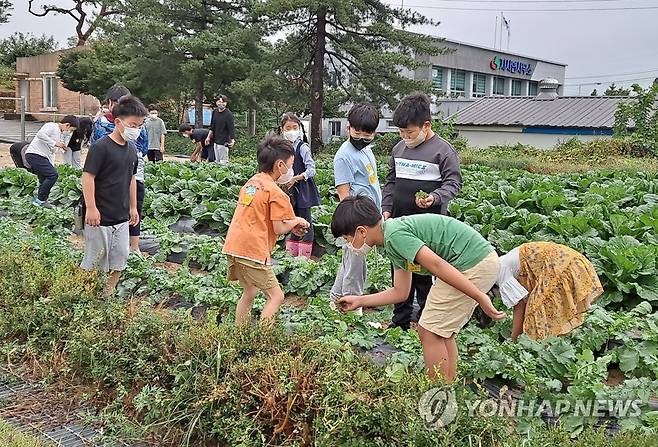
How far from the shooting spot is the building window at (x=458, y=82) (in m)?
48.2

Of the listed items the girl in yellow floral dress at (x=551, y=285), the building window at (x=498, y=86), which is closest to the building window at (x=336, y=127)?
the building window at (x=498, y=86)

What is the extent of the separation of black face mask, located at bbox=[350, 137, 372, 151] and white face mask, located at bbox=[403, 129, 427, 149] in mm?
476

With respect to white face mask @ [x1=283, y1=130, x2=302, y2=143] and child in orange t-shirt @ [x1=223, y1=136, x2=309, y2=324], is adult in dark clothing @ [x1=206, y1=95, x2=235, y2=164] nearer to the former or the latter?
white face mask @ [x1=283, y1=130, x2=302, y2=143]

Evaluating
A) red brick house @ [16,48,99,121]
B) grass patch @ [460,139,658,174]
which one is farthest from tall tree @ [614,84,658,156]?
red brick house @ [16,48,99,121]

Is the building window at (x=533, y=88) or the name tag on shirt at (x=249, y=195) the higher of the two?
the building window at (x=533, y=88)

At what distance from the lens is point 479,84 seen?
5119cm

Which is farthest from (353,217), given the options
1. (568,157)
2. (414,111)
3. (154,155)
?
(568,157)

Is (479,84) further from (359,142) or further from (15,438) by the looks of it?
(15,438)

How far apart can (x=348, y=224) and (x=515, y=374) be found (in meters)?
1.18

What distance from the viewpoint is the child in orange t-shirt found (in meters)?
4.21

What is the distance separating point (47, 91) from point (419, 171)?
38.4 metres

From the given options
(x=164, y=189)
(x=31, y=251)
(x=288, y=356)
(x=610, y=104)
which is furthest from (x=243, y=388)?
(x=610, y=104)

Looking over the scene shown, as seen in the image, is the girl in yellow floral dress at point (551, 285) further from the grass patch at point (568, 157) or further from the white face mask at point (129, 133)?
the grass patch at point (568, 157)

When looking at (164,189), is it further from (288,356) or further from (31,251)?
(288,356)
